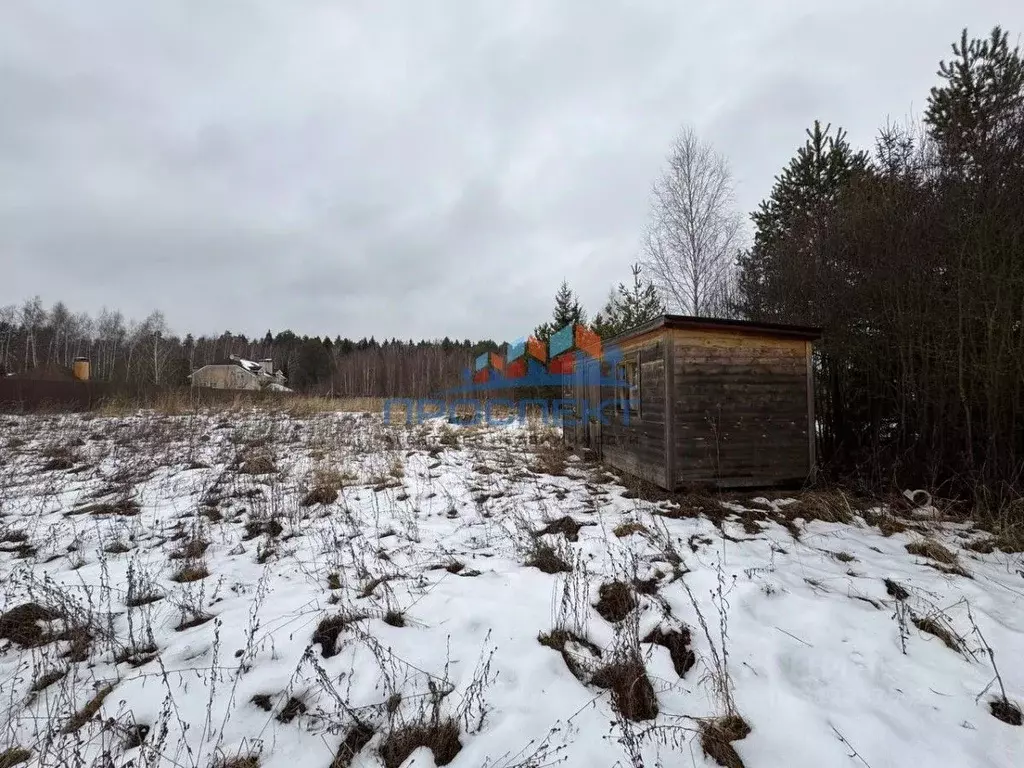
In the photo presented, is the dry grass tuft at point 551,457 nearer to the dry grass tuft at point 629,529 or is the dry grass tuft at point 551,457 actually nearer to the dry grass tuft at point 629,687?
the dry grass tuft at point 629,529

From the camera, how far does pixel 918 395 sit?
662 centimetres

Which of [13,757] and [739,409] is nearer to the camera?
[13,757]

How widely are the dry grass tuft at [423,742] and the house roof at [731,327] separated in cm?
533

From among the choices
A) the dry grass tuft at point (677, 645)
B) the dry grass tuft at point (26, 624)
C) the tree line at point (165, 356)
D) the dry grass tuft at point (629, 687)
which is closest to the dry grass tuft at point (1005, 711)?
the dry grass tuft at point (677, 645)

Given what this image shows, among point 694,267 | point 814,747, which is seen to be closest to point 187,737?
point 814,747

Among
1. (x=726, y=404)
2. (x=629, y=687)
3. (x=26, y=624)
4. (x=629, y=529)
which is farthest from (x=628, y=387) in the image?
(x=26, y=624)

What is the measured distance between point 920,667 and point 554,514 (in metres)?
3.37

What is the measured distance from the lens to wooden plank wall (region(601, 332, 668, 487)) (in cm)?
652

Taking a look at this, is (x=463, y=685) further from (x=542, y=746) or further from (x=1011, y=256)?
(x=1011, y=256)

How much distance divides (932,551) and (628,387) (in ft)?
14.5

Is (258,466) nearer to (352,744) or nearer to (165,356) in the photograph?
(352,744)

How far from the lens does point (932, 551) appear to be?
416 cm

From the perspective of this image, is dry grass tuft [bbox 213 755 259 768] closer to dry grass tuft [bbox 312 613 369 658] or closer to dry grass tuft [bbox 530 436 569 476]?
dry grass tuft [bbox 312 613 369 658]

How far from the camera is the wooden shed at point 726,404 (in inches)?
249
